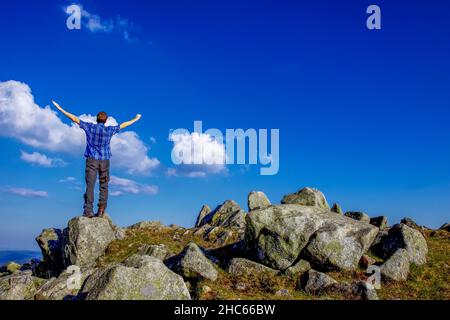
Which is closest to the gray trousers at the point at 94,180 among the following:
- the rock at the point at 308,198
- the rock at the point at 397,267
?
the rock at the point at 308,198

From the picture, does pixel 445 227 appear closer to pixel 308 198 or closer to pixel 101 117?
pixel 308 198

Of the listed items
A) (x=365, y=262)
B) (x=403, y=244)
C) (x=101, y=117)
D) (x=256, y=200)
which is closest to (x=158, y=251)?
(x=101, y=117)

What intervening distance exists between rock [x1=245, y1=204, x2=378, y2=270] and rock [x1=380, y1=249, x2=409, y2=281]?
4.96 ft

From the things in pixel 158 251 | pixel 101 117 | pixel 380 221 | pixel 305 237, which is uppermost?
pixel 101 117

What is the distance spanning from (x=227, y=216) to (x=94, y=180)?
16535 mm

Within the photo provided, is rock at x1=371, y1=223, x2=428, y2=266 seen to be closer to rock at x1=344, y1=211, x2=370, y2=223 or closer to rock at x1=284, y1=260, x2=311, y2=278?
rock at x1=284, y1=260, x2=311, y2=278

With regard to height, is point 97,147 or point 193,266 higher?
point 97,147

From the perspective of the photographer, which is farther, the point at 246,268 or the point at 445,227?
the point at 445,227

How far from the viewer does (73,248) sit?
26.1m

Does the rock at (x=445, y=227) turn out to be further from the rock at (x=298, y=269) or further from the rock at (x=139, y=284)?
the rock at (x=139, y=284)

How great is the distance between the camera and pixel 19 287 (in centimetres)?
2050

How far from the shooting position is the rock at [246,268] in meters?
23.1
